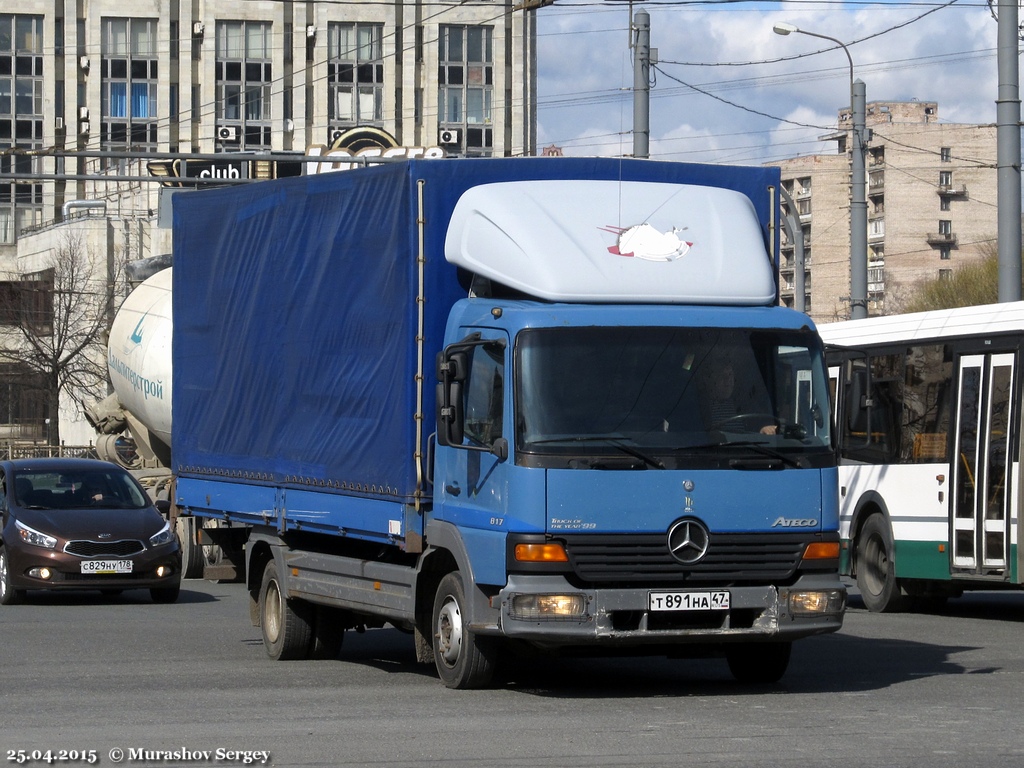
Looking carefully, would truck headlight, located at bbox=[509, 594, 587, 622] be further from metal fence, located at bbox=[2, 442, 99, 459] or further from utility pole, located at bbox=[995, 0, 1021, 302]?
metal fence, located at bbox=[2, 442, 99, 459]

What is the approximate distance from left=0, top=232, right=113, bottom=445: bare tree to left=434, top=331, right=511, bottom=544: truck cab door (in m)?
52.9

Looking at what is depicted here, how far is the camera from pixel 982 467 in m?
17.2

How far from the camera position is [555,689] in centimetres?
1156

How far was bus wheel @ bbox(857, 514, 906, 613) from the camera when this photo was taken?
1872cm

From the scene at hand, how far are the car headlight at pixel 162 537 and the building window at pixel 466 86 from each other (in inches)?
3236

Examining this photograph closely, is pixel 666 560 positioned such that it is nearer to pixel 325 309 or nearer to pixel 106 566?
pixel 325 309

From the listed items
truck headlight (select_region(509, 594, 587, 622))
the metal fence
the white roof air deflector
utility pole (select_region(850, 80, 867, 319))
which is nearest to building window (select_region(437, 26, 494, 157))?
the metal fence

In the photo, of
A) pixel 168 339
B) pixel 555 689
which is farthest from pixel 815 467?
pixel 168 339

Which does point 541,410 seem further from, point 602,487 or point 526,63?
point 526,63

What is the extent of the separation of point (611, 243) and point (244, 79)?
92493 millimetres

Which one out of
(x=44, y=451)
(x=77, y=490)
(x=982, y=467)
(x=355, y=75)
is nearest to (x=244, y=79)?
(x=355, y=75)

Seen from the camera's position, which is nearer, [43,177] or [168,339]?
[168,339]

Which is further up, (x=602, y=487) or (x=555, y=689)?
(x=602, y=487)

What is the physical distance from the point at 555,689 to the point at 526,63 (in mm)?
90014
